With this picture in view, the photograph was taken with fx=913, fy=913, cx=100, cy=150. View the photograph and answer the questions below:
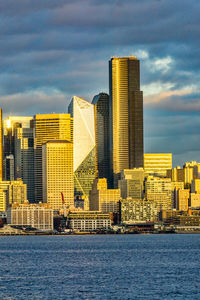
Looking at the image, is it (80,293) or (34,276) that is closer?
(80,293)

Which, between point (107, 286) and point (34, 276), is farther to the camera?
point (34, 276)

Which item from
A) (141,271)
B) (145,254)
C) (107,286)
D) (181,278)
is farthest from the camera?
(145,254)

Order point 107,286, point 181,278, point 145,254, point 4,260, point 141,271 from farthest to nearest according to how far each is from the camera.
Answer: point 145,254, point 4,260, point 141,271, point 181,278, point 107,286

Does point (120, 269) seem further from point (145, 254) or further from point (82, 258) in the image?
point (145, 254)

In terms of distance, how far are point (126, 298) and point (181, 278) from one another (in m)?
19.7

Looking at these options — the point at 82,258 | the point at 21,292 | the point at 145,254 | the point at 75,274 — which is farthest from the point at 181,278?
the point at 145,254

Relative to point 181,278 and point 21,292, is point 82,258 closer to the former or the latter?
point 181,278

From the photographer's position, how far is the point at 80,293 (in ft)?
323

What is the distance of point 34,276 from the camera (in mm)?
116812

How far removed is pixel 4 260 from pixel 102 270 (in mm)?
31597

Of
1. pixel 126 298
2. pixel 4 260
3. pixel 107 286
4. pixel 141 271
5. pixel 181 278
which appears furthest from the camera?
pixel 4 260

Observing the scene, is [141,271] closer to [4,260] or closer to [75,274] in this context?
[75,274]

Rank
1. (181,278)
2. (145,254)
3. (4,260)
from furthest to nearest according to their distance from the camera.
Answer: (145,254) → (4,260) → (181,278)

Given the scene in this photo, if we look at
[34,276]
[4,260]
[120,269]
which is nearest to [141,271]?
[120,269]
